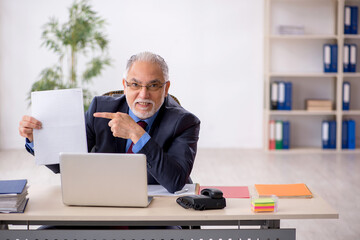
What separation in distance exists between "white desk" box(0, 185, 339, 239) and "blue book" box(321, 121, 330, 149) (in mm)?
4664

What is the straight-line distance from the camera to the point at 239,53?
6680 mm

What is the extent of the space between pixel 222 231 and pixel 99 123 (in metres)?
0.84

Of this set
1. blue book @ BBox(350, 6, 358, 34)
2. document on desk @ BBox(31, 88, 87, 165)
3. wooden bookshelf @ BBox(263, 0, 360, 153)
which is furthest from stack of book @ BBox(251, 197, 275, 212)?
blue book @ BBox(350, 6, 358, 34)

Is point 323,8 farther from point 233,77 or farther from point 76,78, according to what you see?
point 76,78

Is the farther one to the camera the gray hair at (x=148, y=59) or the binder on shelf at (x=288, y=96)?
the binder on shelf at (x=288, y=96)

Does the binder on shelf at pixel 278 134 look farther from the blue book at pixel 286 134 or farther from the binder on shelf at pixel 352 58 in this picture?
the binder on shelf at pixel 352 58

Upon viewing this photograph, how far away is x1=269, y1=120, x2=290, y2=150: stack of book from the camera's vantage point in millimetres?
6469

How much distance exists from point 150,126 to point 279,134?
4218 mm

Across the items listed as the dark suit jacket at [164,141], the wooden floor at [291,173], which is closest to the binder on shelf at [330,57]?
the wooden floor at [291,173]

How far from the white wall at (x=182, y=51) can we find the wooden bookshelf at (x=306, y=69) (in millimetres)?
242

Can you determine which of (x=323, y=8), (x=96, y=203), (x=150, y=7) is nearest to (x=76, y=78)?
(x=150, y=7)

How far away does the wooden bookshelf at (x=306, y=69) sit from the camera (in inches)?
256

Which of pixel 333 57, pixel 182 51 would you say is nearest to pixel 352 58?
pixel 333 57

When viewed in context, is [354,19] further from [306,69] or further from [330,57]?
[306,69]
